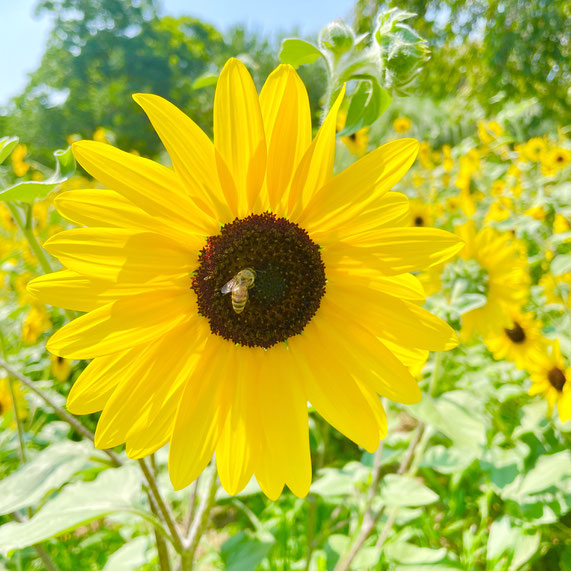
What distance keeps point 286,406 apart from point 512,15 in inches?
433

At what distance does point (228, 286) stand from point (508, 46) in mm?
10219

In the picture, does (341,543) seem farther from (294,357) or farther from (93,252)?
(93,252)

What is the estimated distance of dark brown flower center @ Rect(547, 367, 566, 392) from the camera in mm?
1823

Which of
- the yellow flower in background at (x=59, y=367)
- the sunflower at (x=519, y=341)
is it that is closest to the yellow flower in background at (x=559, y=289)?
the sunflower at (x=519, y=341)

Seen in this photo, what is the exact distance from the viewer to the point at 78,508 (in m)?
1.06

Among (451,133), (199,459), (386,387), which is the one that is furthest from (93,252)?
(451,133)

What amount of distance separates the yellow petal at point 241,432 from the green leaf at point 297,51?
23.0 inches

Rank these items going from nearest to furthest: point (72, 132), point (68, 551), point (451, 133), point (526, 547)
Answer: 1. point (526, 547)
2. point (68, 551)
3. point (451, 133)
4. point (72, 132)

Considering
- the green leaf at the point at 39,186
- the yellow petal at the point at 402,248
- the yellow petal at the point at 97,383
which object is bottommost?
the yellow petal at the point at 97,383

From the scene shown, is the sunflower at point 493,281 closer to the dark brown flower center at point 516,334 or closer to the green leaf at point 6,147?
the dark brown flower center at point 516,334

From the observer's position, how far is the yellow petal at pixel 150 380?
0.89 metres

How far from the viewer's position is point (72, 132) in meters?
24.3

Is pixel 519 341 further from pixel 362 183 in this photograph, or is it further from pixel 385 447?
pixel 362 183

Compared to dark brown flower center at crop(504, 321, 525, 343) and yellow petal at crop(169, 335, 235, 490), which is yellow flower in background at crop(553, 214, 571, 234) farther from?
yellow petal at crop(169, 335, 235, 490)
